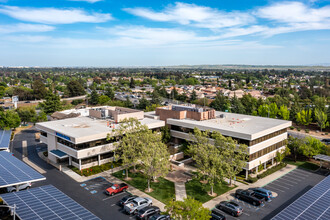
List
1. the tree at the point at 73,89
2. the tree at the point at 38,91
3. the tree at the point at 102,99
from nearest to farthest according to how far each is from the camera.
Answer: the tree at the point at 102,99, the tree at the point at 38,91, the tree at the point at 73,89

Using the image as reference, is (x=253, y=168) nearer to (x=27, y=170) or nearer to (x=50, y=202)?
(x=50, y=202)

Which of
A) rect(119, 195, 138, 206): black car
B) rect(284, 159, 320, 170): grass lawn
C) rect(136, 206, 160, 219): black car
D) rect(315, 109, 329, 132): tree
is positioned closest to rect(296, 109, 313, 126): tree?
rect(315, 109, 329, 132): tree

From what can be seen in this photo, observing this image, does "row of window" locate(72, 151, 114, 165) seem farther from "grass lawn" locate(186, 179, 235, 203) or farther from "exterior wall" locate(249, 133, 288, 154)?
"exterior wall" locate(249, 133, 288, 154)

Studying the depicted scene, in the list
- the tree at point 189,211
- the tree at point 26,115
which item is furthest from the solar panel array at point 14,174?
the tree at point 26,115

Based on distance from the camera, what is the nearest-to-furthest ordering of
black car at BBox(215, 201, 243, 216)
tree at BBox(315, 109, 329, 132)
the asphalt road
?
black car at BBox(215, 201, 243, 216), the asphalt road, tree at BBox(315, 109, 329, 132)

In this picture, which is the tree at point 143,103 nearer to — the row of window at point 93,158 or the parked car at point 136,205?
the row of window at point 93,158

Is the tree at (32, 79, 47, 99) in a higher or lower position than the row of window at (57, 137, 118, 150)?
higher

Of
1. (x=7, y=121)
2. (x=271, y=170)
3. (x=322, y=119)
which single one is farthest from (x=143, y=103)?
(x=271, y=170)
